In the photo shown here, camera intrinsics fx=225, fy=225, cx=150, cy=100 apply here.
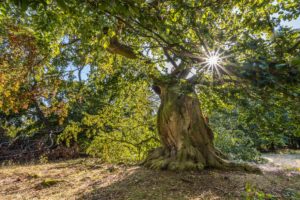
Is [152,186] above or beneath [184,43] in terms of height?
beneath

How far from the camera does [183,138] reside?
5285mm

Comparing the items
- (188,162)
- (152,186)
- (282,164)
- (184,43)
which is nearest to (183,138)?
(188,162)

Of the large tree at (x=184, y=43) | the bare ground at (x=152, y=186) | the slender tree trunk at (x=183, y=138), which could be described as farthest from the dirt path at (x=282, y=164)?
the large tree at (x=184, y=43)

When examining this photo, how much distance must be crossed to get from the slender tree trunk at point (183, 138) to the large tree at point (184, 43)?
0.07ft

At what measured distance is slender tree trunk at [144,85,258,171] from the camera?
5.05 metres

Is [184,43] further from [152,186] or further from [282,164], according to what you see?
[282,164]

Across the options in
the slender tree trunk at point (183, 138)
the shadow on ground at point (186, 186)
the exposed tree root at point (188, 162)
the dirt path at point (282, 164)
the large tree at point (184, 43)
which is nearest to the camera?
the large tree at point (184, 43)

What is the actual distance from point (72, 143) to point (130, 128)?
224 inches

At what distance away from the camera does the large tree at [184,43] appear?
1.60 meters

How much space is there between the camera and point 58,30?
3469mm

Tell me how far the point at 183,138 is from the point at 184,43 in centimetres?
321

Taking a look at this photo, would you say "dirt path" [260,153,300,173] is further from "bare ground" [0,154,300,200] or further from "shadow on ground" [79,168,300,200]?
"shadow on ground" [79,168,300,200]

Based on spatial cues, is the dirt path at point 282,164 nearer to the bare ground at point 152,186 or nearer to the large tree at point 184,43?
the bare ground at point 152,186

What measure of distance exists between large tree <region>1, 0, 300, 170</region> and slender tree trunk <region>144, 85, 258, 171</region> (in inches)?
0.9
